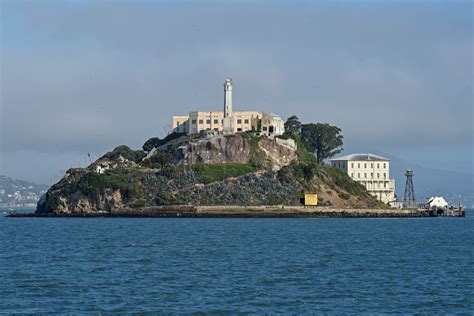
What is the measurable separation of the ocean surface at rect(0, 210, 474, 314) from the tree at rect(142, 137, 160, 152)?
86535mm

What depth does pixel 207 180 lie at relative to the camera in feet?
469

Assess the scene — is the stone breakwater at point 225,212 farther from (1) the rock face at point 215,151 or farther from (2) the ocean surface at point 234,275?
(2) the ocean surface at point 234,275

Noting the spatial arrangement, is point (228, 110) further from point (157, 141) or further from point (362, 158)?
point (362, 158)

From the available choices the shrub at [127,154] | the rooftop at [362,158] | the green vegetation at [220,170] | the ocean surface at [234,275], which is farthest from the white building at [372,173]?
the ocean surface at [234,275]

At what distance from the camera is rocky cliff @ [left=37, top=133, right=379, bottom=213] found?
142m

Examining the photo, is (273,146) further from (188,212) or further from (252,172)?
(188,212)

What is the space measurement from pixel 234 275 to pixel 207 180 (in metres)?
93.4

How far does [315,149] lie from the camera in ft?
561

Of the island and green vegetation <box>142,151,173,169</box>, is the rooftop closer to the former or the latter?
the island

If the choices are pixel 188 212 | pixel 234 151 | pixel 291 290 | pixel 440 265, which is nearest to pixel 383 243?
pixel 440 265

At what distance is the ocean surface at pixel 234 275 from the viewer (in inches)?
1567

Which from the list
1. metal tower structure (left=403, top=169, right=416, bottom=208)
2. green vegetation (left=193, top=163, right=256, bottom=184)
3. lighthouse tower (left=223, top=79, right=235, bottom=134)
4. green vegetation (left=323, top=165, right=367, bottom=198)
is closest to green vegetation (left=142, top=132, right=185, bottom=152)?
lighthouse tower (left=223, top=79, right=235, bottom=134)

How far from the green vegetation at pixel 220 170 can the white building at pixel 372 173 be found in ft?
96.2

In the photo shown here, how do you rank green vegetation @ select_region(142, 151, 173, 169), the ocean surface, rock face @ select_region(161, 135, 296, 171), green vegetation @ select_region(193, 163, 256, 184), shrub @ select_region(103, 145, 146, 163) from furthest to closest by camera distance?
shrub @ select_region(103, 145, 146, 163)
green vegetation @ select_region(142, 151, 173, 169)
rock face @ select_region(161, 135, 296, 171)
green vegetation @ select_region(193, 163, 256, 184)
the ocean surface
